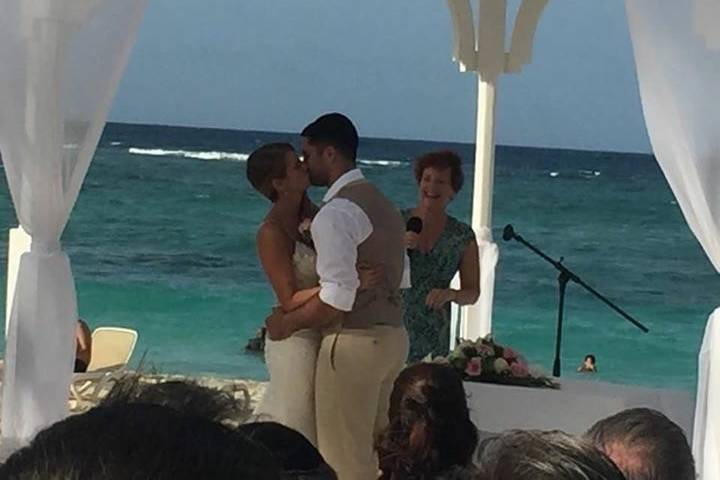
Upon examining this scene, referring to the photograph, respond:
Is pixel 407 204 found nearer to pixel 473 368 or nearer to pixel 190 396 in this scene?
pixel 473 368

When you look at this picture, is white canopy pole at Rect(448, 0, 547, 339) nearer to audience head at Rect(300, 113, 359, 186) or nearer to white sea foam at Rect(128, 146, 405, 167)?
audience head at Rect(300, 113, 359, 186)

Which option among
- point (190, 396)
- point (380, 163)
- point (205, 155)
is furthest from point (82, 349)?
point (205, 155)

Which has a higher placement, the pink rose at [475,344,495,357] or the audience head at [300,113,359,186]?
the audience head at [300,113,359,186]

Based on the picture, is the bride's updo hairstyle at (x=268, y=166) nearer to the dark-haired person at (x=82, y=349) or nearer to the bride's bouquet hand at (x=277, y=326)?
the bride's bouquet hand at (x=277, y=326)

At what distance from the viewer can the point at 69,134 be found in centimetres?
337

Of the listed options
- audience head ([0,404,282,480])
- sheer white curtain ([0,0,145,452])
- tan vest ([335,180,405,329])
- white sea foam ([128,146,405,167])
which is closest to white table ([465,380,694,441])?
tan vest ([335,180,405,329])

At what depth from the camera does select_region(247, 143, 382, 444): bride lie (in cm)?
316

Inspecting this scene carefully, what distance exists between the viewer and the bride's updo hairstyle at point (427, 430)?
2.34m

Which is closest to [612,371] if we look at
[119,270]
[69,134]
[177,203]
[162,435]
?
[119,270]

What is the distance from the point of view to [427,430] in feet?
7.72

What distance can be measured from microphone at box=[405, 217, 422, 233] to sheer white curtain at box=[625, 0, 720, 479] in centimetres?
96

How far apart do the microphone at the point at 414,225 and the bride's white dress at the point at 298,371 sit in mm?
786

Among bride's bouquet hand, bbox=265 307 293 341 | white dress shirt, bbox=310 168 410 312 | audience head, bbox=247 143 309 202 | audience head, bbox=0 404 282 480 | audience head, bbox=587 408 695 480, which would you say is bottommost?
audience head, bbox=587 408 695 480

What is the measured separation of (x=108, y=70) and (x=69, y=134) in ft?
0.67
